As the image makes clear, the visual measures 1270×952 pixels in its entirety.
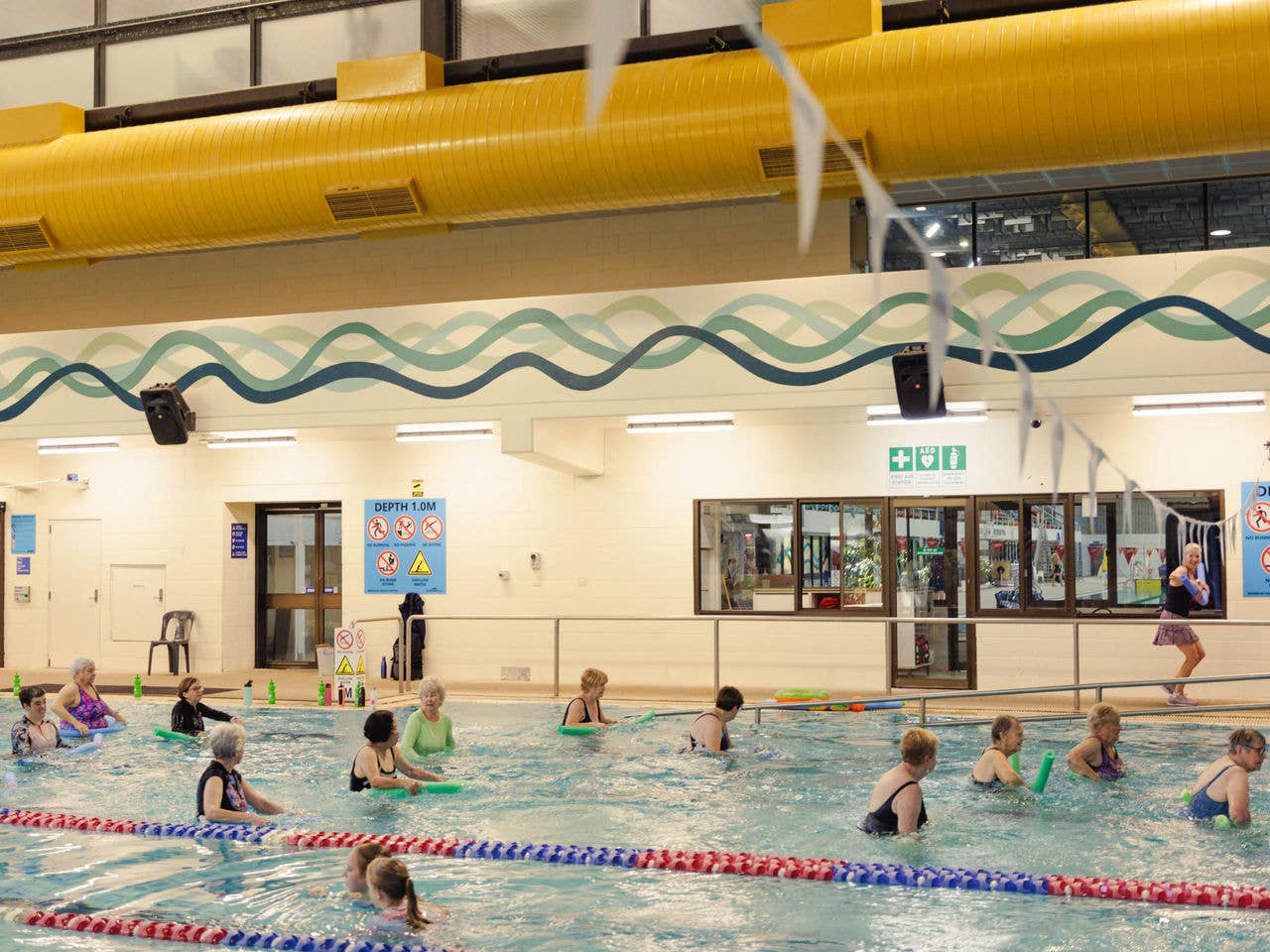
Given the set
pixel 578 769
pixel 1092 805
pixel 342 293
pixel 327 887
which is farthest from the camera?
pixel 342 293

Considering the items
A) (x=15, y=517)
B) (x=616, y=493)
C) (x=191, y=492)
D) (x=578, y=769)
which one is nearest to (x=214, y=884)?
(x=578, y=769)

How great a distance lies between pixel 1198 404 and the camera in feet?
42.1

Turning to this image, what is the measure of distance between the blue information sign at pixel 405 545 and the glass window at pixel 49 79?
592 cm

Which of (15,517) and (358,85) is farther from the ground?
(358,85)

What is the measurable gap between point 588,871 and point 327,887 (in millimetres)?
1472

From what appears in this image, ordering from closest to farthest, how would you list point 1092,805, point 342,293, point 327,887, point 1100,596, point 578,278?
point 327,887
point 1092,805
point 1100,596
point 578,278
point 342,293

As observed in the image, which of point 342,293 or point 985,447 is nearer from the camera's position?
point 985,447

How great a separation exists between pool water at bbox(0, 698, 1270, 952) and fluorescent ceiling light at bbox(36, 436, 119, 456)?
16.8 ft

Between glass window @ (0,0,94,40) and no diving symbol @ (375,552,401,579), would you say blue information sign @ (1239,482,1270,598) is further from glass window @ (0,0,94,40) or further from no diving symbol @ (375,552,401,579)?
glass window @ (0,0,94,40)

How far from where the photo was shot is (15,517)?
1877 centimetres

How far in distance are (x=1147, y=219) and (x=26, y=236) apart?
12248 millimetres

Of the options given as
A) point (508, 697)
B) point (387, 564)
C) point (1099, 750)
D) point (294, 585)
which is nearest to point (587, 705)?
point (508, 697)

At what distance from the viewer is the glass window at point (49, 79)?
48.4ft

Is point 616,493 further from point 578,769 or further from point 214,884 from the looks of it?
point 214,884
